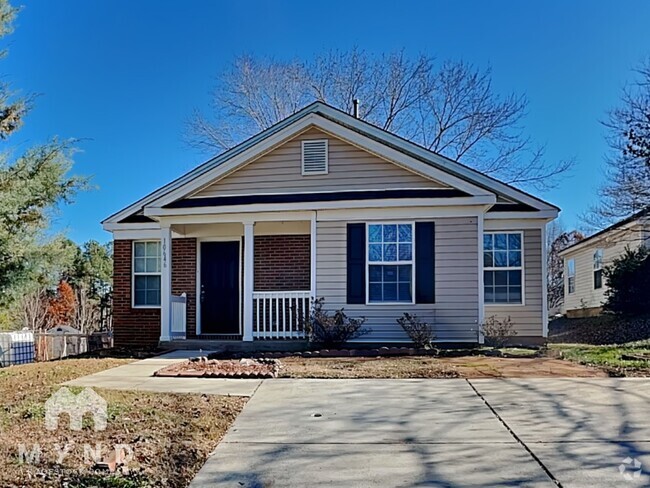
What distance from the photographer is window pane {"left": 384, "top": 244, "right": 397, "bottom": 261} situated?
35.9ft

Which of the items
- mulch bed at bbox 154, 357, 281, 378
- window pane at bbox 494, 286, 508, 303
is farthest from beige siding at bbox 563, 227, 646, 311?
mulch bed at bbox 154, 357, 281, 378

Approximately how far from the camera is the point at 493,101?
24.6 m

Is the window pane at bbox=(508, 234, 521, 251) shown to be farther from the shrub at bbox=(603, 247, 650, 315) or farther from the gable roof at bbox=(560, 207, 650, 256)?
the shrub at bbox=(603, 247, 650, 315)

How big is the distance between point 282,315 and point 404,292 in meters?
2.53

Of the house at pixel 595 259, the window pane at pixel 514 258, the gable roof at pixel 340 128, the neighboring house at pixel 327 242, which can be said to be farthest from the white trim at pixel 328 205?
the house at pixel 595 259

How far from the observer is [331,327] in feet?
34.8

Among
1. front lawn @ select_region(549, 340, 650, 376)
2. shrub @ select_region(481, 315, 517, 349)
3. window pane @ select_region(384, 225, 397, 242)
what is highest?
window pane @ select_region(384, 225, 397, 242)

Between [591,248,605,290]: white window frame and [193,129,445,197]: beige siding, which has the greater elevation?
[193,129,445,197]: beige siding

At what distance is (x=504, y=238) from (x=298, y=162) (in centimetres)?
477

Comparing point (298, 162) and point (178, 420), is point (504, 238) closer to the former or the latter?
point (298, 162)

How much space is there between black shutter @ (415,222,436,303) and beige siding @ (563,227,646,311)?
38.0ft

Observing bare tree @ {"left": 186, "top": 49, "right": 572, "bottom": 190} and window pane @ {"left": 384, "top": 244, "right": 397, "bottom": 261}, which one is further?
bare tree @ {"left": 186, "top": 49, "right": 572, "bottom": 190}

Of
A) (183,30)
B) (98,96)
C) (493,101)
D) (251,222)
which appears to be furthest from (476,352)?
(493,101)

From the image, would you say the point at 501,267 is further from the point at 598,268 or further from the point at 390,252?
the point at 598,268
